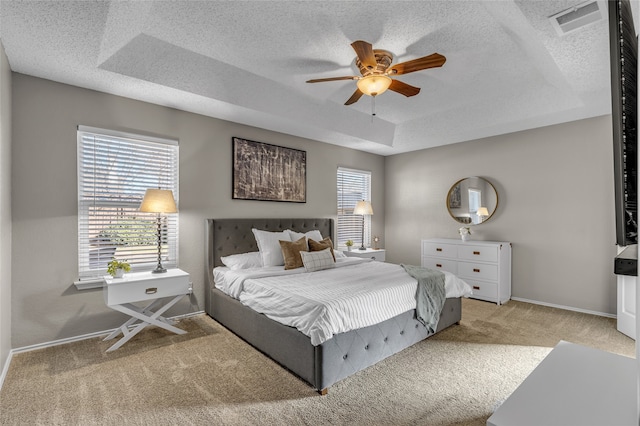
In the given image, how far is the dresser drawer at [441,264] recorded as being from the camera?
4.88 metres

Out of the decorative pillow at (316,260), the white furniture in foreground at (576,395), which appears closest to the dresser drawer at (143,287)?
the decorative pillow at (316,260)

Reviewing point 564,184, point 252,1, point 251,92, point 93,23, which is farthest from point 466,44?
point 93,23

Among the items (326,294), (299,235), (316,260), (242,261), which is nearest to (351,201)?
(299,235)

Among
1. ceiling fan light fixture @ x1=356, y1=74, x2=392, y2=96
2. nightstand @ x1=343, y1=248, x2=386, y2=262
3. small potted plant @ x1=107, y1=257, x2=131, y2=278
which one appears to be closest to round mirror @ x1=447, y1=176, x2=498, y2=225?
nightstand @ x1=343, y1=248, x2=386, y2=262

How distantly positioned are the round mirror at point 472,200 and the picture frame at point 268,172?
8.23ft

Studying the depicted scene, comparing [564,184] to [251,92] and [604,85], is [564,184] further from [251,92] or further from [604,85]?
[251,92]

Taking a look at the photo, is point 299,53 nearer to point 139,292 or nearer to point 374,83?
point 374,83

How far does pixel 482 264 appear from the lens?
4.54 metres

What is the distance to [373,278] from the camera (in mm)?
3033

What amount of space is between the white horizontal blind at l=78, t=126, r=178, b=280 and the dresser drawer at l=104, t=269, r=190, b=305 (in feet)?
1.34

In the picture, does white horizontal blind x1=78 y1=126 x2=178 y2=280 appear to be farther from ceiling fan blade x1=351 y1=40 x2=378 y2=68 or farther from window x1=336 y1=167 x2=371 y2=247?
window x1=336 y1=167 x2=371 y2=247

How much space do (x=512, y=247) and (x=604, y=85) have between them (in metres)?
2.37

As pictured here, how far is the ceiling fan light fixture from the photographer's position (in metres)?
2.66

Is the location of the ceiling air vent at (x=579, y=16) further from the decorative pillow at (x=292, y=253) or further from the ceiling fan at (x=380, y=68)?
the decorative pillow at (x=292, y=253)
